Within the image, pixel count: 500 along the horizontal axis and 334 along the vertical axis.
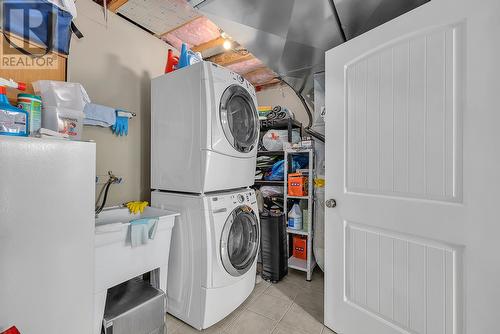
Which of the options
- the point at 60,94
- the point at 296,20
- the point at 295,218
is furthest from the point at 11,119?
the point at 295,218

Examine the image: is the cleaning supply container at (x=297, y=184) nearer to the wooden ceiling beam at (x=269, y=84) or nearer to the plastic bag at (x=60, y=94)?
the wooden ceiling beam at (x=269, y=84)

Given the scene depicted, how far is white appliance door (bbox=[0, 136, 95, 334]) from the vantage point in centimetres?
70

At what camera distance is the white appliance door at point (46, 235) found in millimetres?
705

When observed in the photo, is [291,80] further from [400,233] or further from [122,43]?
[400,233]

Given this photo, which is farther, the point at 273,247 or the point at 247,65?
the point at 247,65

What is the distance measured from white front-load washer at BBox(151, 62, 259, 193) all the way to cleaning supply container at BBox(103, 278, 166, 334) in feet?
2.26

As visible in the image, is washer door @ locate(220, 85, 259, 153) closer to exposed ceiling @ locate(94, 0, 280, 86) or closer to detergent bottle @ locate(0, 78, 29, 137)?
exposed ceiling @ locate(94, 0, 280, 86)

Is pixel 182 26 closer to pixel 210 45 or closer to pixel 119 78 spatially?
pixel 210 45

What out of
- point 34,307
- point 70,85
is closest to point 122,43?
point 70,85

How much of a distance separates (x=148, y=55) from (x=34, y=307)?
80.9 inches

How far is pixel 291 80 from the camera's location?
251 centimetres

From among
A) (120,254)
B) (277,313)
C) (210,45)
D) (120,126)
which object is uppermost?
(210,45)

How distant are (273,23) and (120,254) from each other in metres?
1.82

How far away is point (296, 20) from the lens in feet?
5.04
